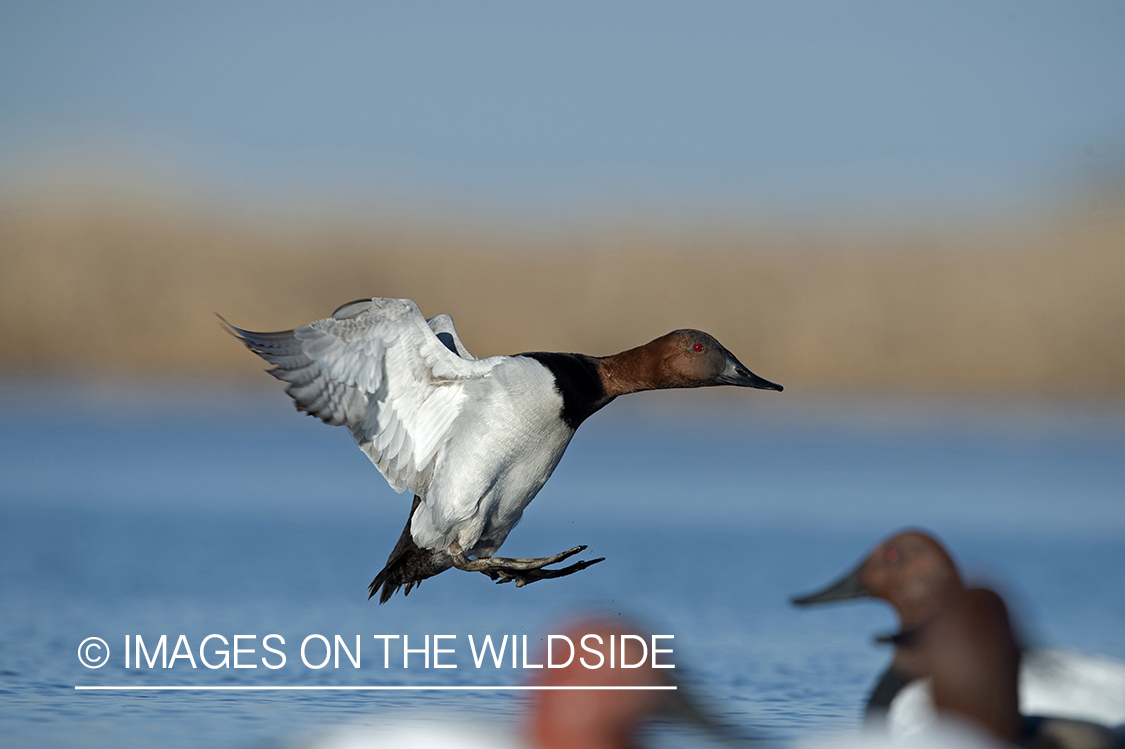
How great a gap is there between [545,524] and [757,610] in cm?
346

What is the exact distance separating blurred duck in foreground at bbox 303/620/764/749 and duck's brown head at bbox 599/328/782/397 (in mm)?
1716

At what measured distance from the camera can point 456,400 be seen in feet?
16.7

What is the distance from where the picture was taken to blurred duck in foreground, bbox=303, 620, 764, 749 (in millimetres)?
3211

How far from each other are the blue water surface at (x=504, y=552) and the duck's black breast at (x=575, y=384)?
0.80 m

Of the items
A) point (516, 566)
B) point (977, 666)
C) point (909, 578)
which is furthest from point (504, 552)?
point (977, 666)

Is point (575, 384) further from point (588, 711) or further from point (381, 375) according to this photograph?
point (588, 711)

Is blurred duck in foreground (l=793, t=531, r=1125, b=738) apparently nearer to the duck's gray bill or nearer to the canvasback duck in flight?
the duck's gray bill

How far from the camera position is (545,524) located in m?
10.5

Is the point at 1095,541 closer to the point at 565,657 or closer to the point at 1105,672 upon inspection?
the point at 1105,672

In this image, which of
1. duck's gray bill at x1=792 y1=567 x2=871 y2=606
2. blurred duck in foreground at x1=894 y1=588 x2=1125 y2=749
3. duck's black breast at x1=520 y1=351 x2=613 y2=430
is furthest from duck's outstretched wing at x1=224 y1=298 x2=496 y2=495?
blurred duck in foreground at x1=894 y1=588 x2=1125 y2=749

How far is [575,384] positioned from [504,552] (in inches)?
149

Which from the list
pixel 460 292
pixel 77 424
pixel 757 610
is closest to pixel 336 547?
pixel 757 610

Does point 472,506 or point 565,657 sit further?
point 472,506

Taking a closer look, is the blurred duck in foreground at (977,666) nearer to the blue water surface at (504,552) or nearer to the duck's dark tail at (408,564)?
the blue water surface at (504,552)
